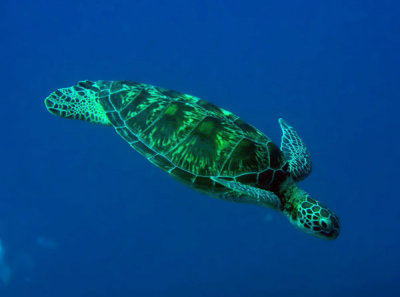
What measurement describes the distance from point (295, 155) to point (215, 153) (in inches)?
49.8

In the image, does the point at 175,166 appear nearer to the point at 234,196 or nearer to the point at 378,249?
the point at 234,196

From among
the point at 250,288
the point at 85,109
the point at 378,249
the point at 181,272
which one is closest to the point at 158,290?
the point at 181,272

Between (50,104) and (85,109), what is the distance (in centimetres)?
52

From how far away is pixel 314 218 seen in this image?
11.6 ft

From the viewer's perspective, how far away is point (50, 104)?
4.77 metres

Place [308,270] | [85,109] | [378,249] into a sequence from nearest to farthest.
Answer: [85,109], [308,270], [378,249]

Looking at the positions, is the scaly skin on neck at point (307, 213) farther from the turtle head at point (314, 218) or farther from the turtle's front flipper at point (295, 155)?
the turtle's front flipper at point (295, 155)

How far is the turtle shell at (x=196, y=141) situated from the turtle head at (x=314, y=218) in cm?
35

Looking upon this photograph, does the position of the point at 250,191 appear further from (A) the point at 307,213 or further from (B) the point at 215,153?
(A) the point at 307,213

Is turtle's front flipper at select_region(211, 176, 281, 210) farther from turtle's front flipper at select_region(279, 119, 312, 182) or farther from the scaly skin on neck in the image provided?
turtle's front flipper at select_region(279, 119, 312, 182)

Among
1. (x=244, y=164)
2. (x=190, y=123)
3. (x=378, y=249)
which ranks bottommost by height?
(x=244, y=164)

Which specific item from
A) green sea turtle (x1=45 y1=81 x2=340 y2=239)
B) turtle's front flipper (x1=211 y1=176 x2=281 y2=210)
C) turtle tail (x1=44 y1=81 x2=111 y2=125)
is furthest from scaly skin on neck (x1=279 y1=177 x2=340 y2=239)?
turtle tail (x1=44 y1=81 x2=111 y2=125)

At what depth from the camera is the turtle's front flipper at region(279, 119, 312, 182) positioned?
4.14 metres

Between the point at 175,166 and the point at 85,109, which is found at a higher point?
the point at 85,109
